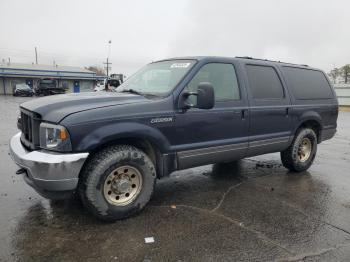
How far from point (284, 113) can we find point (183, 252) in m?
3.34

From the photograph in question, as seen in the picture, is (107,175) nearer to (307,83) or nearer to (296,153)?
(296,153)

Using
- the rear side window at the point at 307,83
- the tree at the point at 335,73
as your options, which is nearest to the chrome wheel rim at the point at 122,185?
the rear side window at the point at 307,83

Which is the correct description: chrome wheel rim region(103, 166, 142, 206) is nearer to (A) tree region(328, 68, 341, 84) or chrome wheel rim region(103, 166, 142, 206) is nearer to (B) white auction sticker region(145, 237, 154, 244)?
(B) white auction sticker region(145, 237, 154, 244)

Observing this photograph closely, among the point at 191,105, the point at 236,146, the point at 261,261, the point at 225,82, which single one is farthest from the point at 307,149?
the point at 261,261

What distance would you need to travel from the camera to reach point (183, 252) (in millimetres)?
3242

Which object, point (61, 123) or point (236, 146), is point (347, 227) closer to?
point (236, 146)

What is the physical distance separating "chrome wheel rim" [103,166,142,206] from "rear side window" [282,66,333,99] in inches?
135

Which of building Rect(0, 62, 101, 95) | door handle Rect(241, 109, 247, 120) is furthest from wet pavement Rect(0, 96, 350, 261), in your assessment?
building Rect(0, 62, 101, 95)

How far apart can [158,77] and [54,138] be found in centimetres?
188

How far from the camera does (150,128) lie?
3943 millimetres

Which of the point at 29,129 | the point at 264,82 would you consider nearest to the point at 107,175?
the point at 29,129

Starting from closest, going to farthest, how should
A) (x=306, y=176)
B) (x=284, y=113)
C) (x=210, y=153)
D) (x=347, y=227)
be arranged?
1. (x=347, y=227)
2. (x=210, y=153)
3. (x=284, y=113)
4. (x=306, y=176)

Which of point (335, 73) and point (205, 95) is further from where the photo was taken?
point (335, 73)

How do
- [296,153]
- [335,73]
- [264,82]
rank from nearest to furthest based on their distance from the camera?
[264,82] → [296,153] → [335,73]
